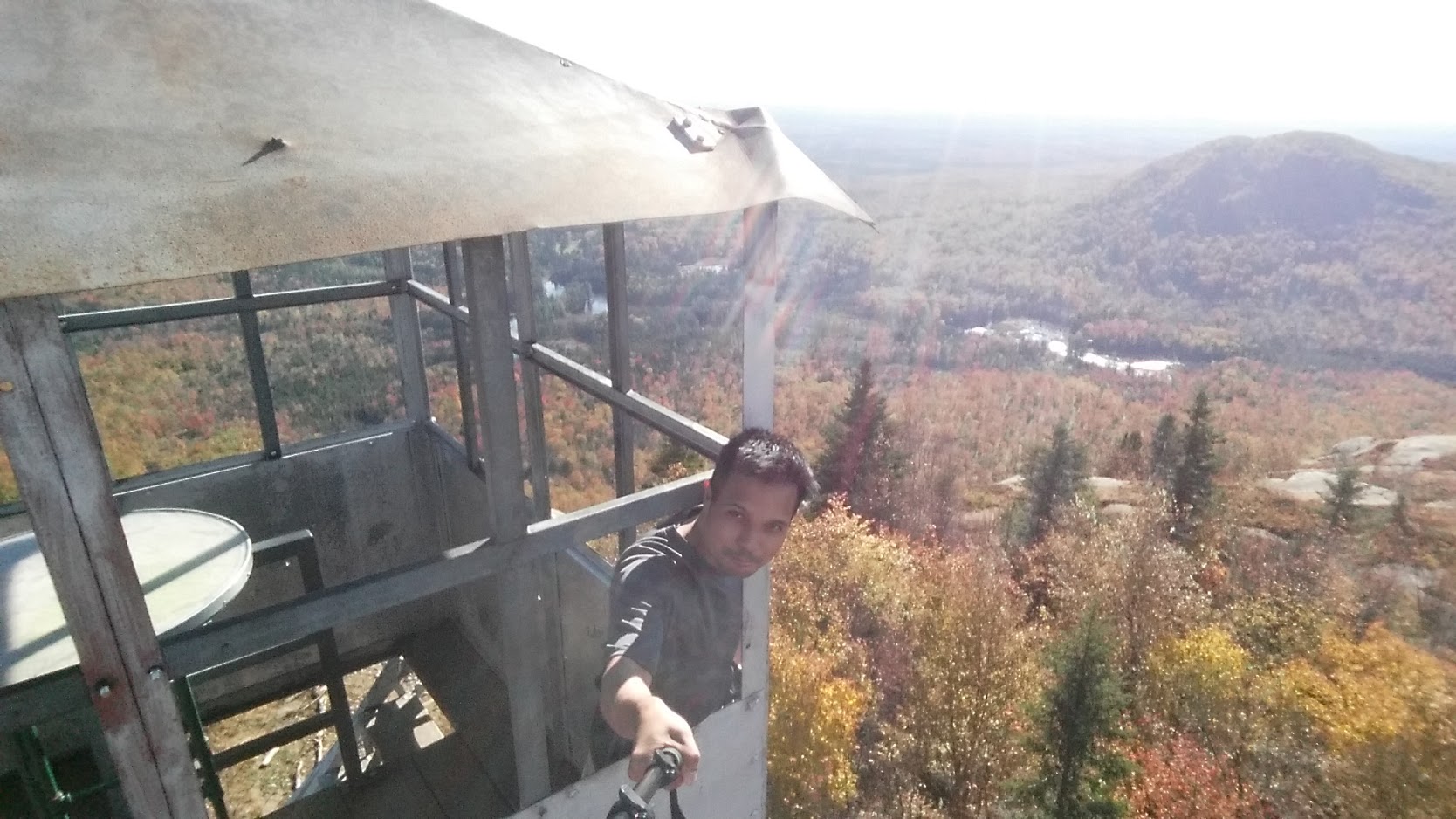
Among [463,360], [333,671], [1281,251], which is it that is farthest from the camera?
[1281,251]

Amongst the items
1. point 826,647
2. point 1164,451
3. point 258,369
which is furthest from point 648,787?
point 1164,451

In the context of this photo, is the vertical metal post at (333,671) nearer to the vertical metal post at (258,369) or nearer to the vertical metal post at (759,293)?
the vertical metal post at (258,369)

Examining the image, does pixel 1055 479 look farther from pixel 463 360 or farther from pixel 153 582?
pixel 153 582

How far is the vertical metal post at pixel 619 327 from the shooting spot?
12.1 feet

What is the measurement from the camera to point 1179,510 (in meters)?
48.5

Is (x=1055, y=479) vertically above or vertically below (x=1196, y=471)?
below

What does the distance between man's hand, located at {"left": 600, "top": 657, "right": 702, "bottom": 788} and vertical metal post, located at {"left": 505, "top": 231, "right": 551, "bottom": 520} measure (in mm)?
2610

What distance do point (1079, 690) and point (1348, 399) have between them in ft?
319

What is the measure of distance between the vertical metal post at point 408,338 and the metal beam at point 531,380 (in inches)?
51.9

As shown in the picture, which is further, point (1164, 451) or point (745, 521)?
point (1164, 451)

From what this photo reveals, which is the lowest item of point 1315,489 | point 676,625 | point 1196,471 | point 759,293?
point 1315,489

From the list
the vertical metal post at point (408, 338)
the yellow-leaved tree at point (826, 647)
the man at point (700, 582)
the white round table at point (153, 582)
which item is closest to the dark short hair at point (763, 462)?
the man at point (700, 582)

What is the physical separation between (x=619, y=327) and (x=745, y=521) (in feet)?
4.77

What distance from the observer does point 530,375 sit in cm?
478
